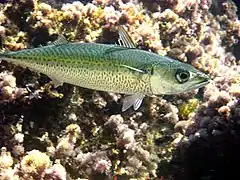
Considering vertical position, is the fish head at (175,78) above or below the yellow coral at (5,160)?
above

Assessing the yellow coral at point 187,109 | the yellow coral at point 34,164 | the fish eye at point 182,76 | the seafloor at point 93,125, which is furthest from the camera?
the yellow coral at point 187,109

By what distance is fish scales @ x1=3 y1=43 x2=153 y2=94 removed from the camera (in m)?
2.74

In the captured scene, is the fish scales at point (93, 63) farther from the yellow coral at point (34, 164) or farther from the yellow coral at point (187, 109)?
the yellow coral at point (187, 109)

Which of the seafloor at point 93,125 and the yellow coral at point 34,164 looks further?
the seafloor at point 93,125

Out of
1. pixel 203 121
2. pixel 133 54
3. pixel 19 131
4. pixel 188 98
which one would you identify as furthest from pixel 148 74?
pixel 188 98

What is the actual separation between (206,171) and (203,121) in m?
0.81

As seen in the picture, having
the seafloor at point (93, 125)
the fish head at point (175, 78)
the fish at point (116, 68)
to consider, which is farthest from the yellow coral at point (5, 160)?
the fish head at point (175, 78)

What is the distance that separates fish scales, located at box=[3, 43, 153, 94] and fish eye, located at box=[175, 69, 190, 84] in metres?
0.27

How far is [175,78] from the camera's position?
2719mm

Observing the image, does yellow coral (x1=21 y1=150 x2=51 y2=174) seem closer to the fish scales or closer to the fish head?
the fish scales

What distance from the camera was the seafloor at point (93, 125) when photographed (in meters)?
3.77

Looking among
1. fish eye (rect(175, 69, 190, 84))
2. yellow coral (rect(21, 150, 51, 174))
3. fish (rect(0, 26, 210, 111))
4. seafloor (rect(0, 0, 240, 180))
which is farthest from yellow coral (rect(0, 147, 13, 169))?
fish eye (rect(175, 69, 190, 84))

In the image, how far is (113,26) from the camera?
548cm

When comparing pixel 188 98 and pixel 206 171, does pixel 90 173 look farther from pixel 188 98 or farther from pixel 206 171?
pixel 188 98
